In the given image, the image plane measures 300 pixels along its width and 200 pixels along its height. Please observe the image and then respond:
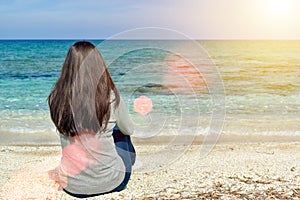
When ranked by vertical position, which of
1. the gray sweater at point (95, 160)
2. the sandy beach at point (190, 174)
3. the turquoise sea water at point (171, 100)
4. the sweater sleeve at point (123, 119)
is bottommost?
the turquoise sea water at point (171, 100)


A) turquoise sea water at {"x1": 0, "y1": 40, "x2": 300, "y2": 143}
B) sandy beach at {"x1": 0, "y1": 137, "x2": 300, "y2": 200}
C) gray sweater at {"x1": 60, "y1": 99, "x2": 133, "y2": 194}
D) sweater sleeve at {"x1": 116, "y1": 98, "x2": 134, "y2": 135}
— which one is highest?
sweater sleeve at {"x1": 116, "y1": 98, "x2": 134, "y2": 135}

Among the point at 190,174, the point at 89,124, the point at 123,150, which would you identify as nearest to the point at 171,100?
the point at 190,174

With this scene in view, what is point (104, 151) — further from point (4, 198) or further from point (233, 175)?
point (233, 175)

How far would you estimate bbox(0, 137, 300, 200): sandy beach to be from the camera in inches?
157

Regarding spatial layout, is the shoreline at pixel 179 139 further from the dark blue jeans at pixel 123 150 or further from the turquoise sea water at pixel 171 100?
the dark blue jeans at pixel 123 150

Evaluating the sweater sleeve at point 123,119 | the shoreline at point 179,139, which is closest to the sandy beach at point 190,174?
the shoreline at point 179,139

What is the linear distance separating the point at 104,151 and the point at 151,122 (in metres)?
5.75

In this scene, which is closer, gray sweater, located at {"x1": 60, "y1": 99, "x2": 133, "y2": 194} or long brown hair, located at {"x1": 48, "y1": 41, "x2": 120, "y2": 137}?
long brown hair, located at {"x1": 48, "y1": 41, "x2": 120, "y2": 137}

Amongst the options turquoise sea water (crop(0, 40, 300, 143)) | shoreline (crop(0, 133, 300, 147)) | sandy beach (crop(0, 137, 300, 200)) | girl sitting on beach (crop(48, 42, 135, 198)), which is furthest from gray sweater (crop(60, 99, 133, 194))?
shoreline (crop(0, 133, 300, 147))

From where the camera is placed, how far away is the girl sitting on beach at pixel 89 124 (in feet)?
10.3

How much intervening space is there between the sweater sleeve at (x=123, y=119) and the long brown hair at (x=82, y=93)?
66 millimetres

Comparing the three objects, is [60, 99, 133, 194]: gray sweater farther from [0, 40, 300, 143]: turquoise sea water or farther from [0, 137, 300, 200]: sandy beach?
[0, 40, 300, 143]: turquoise sea water

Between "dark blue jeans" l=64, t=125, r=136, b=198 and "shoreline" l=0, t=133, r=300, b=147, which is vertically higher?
"dark blue jeans" l=64, t=125, r=136, b=198

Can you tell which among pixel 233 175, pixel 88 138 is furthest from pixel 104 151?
pixel 233 175
